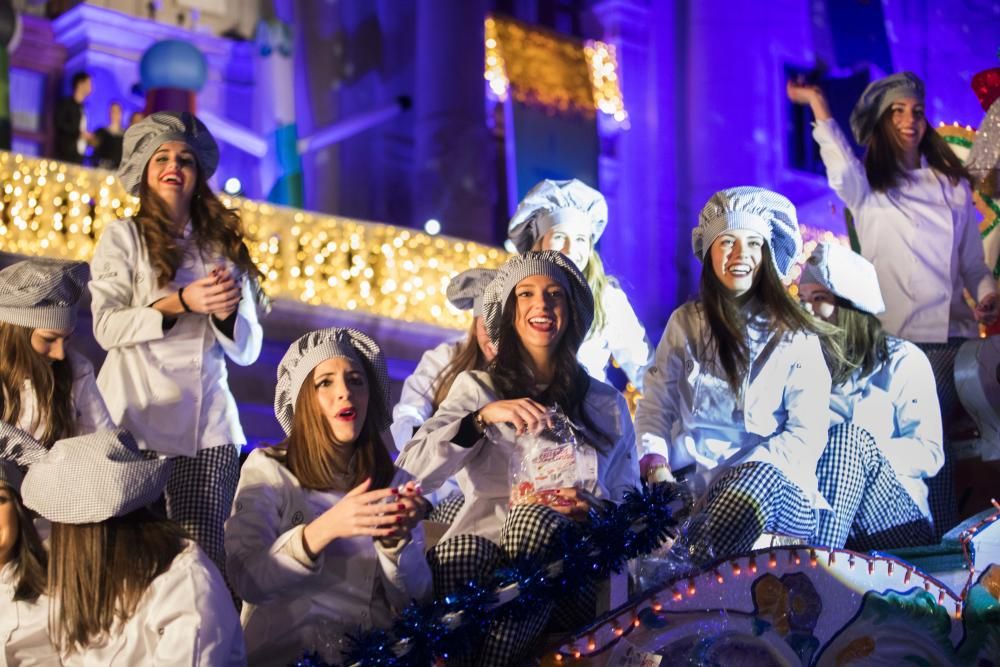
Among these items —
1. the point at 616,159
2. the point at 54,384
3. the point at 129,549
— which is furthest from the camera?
the point at 616,159

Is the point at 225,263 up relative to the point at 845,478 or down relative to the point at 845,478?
up

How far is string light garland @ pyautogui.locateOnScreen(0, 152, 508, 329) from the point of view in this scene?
753cm

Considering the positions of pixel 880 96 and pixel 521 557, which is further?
pixel 880 96

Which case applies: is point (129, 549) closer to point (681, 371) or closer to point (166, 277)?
point (166, 277)

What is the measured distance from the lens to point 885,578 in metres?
4.41

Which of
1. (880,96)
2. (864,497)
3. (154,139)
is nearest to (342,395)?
(154,139)

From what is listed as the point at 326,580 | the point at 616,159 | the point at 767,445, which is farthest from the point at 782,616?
the point at 616,159

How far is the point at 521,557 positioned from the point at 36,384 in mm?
1474

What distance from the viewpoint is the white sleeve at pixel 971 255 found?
21.2 ft

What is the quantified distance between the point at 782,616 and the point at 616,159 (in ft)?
39.3

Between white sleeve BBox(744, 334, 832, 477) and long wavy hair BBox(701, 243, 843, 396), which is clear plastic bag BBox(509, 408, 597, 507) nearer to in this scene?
white sleeve BBox(744, 334, 832, 477)

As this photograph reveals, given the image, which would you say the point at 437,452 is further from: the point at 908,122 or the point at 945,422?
the point at 908,122

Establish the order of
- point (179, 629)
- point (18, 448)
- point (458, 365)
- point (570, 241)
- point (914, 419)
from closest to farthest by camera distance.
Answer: point (179, 629)
point (18, 448)
point (914, 419)
point (458, 365)
point (570, 241)

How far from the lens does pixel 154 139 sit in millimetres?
4914
